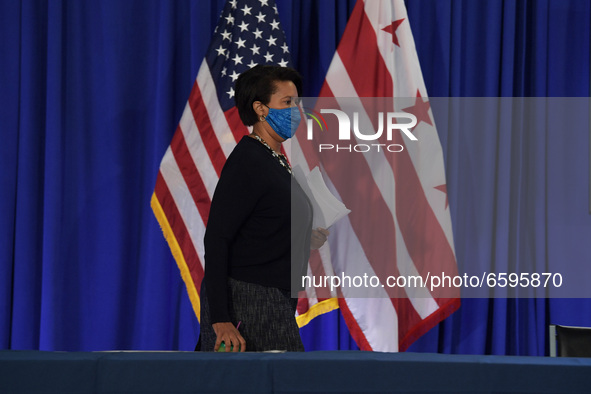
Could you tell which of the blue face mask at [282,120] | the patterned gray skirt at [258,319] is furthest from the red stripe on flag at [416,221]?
the patterned gray skirt at [258,319]

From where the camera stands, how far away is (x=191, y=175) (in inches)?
117

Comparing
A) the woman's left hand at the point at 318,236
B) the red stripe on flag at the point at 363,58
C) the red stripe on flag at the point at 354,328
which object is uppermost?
the red stripe on flag at the point at 363,58

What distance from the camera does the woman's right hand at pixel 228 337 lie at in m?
1.41

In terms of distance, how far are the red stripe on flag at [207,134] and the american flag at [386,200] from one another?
40cm

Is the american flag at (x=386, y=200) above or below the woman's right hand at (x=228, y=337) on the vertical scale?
above

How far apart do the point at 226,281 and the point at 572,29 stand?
8.62ft

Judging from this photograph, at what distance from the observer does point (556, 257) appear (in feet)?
10.1

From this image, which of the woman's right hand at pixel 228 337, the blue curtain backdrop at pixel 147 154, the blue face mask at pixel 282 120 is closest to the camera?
the woman's right hand at pixel 228 337

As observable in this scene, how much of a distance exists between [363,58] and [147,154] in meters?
1.20

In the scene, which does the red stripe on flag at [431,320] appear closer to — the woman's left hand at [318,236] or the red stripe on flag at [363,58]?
the red stripe on flag at [363,58]

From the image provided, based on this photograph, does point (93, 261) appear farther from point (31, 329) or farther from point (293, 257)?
point (293, 257)

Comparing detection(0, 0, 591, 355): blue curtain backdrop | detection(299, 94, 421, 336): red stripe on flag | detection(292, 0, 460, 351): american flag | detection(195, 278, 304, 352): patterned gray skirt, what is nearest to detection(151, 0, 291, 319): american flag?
detection(0, 0, 591, 355): blue curtain backdrop

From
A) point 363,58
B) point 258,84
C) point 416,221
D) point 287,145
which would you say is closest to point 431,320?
point 416,221

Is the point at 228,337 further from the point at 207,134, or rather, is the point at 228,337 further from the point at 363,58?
the point at 363,58
